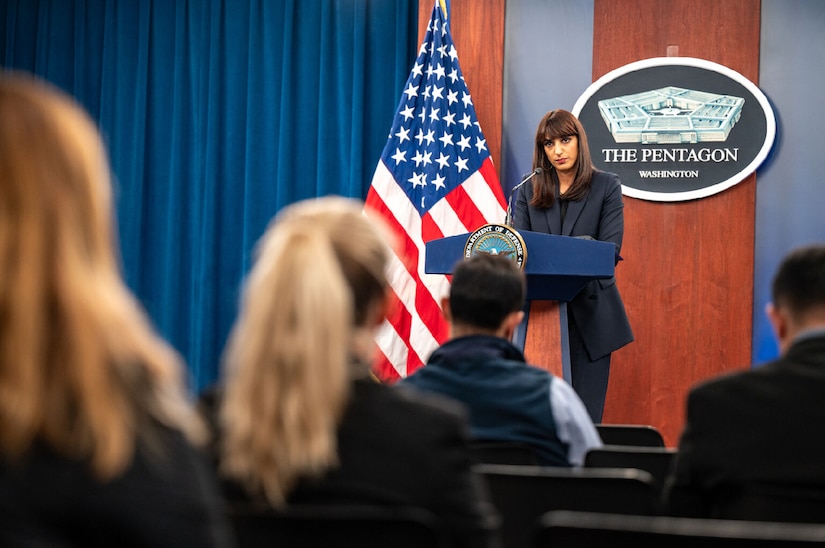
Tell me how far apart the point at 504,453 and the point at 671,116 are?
399 centimetres

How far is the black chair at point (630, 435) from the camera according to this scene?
7.93 feet

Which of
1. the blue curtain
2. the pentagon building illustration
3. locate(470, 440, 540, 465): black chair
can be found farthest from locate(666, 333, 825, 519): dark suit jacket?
the blue curtain

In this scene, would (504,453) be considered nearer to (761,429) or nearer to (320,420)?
(761,429)

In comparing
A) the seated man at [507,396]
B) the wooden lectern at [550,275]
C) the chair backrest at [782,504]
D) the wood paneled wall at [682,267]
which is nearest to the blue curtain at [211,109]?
the wood paneled wall at [682,267]

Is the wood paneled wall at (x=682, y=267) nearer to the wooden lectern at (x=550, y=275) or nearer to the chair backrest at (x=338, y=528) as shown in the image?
the wooden lectern at (x=550, y=275)

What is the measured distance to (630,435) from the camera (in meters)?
2.50

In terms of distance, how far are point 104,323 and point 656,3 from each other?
519 centimetres

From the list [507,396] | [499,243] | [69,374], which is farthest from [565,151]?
[69,374]

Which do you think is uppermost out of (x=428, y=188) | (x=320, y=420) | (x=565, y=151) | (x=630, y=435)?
(x=565, y=151)

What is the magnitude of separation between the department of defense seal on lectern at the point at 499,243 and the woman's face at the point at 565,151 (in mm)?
723

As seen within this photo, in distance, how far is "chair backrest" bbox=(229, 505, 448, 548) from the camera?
1.13m

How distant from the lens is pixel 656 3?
5.45 metres

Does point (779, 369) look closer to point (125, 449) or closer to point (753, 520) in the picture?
point (753, 520)

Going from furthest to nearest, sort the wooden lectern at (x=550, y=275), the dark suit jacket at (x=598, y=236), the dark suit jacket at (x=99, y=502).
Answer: the dark suit jacket at (x=598, y=236) → the wooden lectern at (x=550, y=275) → the dark suit jacket at (x=99, y=502)
